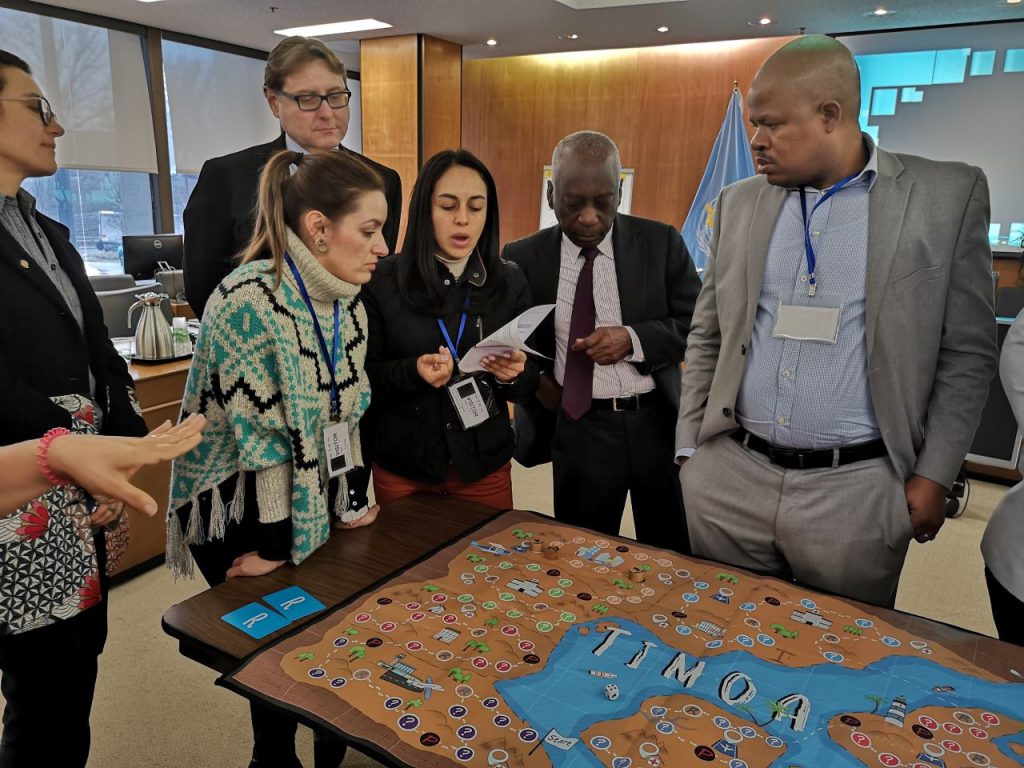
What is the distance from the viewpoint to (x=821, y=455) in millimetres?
1642

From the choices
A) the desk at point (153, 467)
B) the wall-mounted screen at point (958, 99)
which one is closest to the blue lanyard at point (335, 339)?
the desk at point (153, 467)

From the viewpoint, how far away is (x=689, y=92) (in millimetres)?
6832

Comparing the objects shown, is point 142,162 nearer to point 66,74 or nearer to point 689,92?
point 66,74

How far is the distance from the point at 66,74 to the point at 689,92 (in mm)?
5886

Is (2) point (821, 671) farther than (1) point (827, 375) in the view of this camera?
No

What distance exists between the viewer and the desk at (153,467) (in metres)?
2.99

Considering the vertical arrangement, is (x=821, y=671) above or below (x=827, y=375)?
below

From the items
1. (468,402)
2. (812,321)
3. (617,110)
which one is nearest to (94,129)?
(617,110)

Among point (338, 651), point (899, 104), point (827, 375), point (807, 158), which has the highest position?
point (899, 104)

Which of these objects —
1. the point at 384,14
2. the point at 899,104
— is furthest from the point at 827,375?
the point at 384,14

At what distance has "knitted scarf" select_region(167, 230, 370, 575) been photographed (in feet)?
4.66

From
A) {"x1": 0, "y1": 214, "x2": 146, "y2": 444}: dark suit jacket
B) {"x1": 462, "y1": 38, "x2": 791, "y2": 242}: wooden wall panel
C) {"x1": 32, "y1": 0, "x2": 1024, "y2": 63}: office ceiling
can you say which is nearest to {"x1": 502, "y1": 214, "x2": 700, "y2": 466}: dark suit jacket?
{"x1": 0, "y1": 214, "x2": 146, "y2": 444}: dark suit jacket

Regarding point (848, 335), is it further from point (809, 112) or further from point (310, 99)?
point (310, 99)

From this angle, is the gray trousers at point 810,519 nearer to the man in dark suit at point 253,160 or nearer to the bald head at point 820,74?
the bald head at point 820,74
